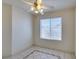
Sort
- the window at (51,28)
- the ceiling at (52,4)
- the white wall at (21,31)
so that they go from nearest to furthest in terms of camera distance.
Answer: the ceiling at (52,4)
the window at (51,28)
the white wall at (21,31)

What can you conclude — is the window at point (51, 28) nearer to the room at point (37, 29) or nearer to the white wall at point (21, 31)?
the room at point (37, 29)

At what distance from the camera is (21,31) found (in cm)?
163

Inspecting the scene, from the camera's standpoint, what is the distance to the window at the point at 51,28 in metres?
1.48

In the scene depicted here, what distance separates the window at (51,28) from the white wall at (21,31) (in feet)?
0.83

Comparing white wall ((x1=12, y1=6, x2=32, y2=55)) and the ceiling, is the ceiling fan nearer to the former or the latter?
the ceiling

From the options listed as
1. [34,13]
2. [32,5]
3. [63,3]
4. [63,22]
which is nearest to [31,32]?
[34,13]

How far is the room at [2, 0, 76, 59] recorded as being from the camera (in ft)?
4.72

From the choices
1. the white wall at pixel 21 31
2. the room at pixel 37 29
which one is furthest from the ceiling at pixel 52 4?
the white wall at pixel 21 31

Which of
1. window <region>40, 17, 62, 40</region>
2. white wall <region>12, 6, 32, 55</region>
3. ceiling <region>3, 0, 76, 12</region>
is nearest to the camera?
ceiling <region>3, 0, 76, 12</region>

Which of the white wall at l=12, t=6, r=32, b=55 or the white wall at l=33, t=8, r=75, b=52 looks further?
the white wall at l=12, t=6, r=32, b=55

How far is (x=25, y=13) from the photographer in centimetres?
160

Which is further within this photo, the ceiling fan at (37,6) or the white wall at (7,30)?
the white wall at (7,30)

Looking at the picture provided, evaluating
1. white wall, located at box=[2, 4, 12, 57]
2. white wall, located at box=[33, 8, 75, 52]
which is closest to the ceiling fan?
white wall, located at box=[33, 8, 75, 52]

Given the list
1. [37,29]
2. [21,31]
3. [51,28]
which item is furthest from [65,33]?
[21,31]
